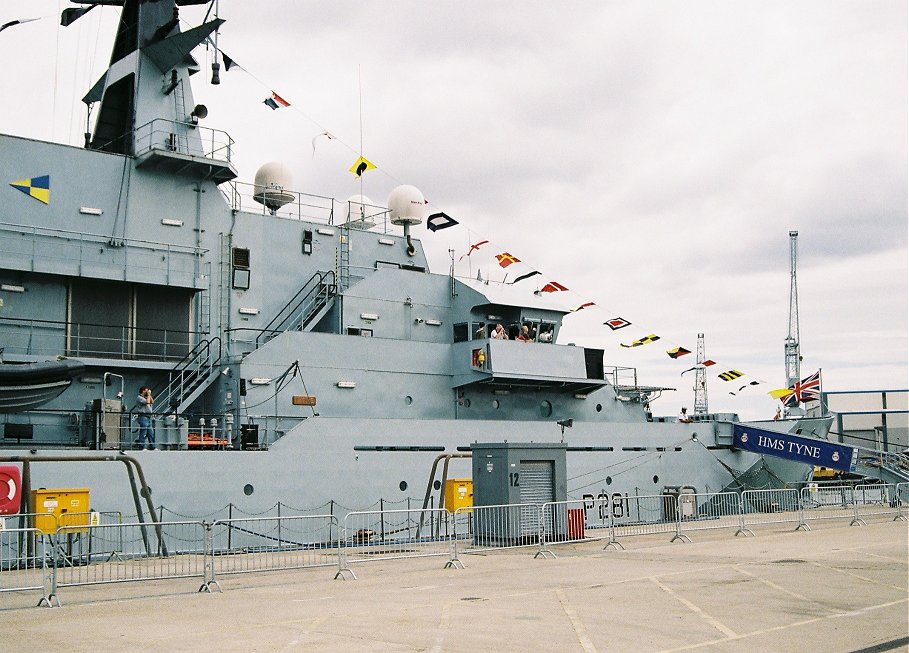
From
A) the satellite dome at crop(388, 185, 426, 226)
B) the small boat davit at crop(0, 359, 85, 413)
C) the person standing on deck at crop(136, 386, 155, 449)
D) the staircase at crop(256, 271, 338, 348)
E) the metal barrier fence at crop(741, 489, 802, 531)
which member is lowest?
the metal barrier fence at crop(741, 489, 802, 531)

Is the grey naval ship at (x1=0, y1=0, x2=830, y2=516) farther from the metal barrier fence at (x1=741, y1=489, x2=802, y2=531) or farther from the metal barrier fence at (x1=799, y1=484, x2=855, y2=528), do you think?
the metal barrier fence at (x1=799, y1=484, x2=855, y2=528)

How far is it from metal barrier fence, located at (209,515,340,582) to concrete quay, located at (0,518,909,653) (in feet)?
2.35

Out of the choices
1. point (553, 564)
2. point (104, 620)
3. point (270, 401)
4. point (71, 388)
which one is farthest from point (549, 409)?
point (104, 620)

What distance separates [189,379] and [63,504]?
4348 mm

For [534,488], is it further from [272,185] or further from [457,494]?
[272,185]

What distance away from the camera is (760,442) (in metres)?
24.4

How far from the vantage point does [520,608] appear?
29.9 ft

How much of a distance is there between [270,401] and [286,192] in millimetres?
5774

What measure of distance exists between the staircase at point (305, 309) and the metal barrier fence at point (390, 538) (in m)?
4.54

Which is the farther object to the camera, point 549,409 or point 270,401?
point 549,409

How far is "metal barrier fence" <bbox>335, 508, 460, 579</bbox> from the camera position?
13828 mm

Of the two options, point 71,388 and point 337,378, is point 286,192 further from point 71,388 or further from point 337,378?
point 71,388

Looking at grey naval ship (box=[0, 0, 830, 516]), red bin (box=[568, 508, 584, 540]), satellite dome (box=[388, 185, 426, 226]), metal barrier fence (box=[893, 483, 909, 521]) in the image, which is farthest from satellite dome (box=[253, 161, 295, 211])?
metal barrier fence (box=[893, 483, 909, 521])

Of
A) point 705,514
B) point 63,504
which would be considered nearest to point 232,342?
point 63,504
